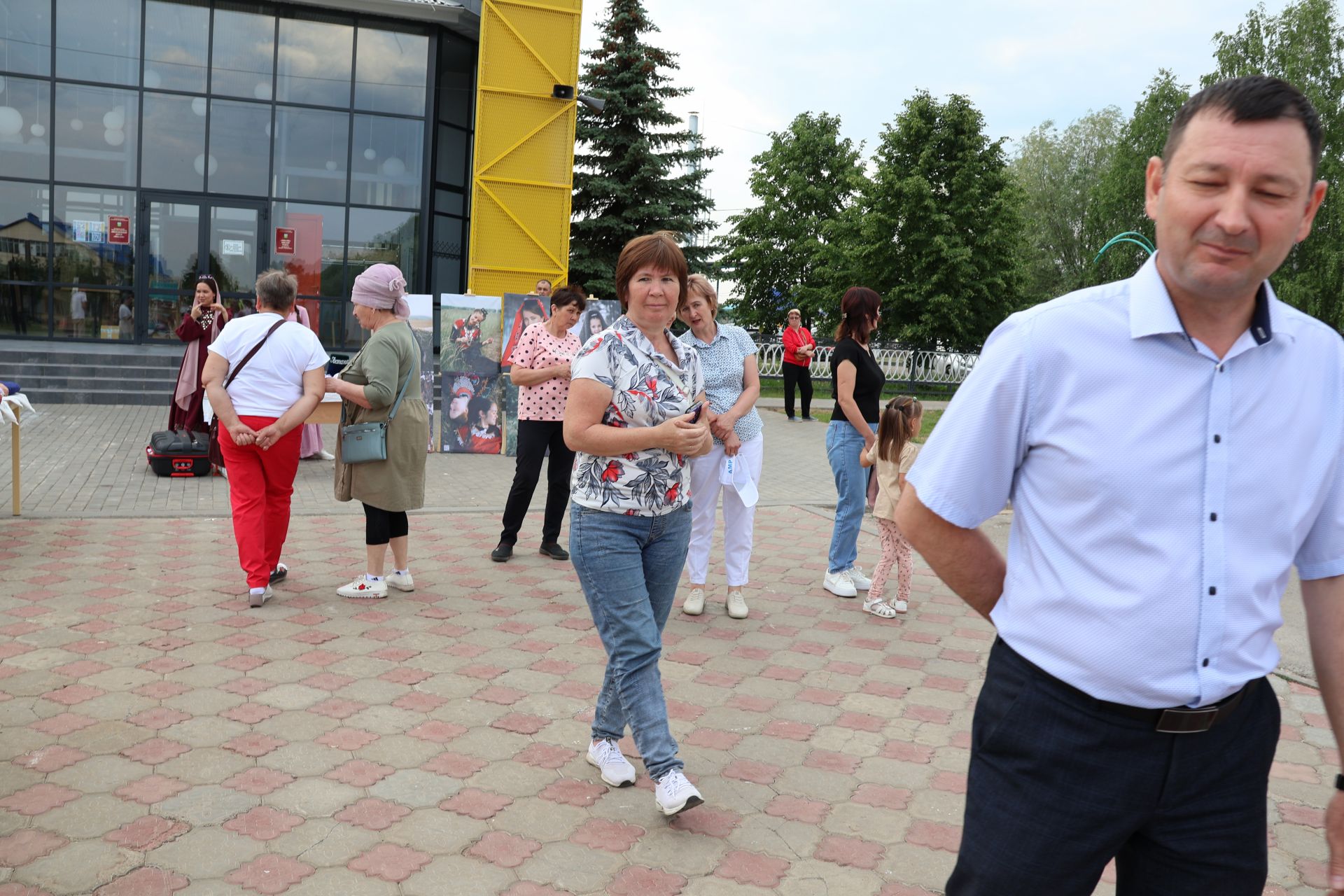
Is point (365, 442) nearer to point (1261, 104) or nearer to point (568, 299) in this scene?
point (568, 299)

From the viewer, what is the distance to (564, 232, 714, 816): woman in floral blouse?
3709mm

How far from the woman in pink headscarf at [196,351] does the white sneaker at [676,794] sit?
827cm

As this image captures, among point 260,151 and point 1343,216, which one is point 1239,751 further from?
point 1343,216

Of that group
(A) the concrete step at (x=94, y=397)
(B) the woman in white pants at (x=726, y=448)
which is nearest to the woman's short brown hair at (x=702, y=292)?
(B) the woman in white pants at (x=726, y=448)

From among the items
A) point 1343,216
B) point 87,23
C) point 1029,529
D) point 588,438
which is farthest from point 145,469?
point 1343,216

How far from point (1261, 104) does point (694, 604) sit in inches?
198

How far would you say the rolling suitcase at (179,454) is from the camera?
408 inches

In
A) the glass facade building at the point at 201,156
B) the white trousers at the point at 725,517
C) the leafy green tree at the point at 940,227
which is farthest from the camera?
the leafy green tree at the point at 940,227

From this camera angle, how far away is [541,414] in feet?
25.4

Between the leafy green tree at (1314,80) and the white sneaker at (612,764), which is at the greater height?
the leafy green tree at (1314,80)

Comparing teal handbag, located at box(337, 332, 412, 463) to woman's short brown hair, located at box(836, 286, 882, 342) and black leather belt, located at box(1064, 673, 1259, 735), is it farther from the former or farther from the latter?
black leather belt, located at box(1064, 673, 1259, 735)

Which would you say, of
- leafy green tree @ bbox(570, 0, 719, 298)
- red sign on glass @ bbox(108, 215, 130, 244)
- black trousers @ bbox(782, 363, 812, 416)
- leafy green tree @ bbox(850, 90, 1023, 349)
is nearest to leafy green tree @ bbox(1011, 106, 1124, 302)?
leafy green tree @ bbox(850, 90, 1023, 349)

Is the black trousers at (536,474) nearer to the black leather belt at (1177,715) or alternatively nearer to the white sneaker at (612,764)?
the white sneaker at (612,764)

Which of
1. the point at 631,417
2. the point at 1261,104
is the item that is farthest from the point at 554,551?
the point at 1261,104
